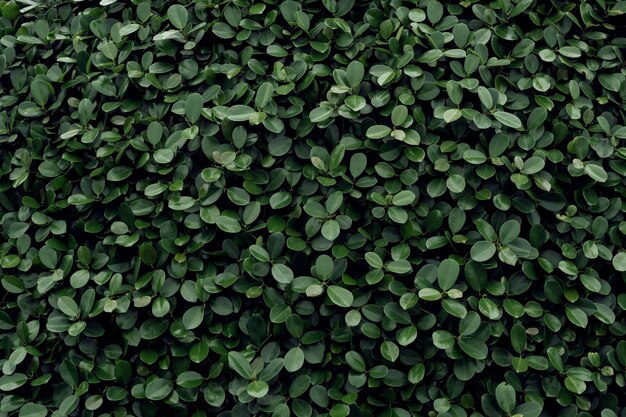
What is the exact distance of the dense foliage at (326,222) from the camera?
74.9 inches

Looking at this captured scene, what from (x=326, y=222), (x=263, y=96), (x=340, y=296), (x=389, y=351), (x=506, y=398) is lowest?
(x=506, y=398)

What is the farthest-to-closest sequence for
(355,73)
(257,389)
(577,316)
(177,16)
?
(177,16), (355,73), (577,316), (257,389)

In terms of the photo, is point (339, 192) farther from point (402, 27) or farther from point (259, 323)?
point (402, 27)

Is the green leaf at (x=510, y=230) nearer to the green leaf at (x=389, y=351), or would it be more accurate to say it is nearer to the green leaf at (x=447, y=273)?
the green leaf at (x=447, y=273)

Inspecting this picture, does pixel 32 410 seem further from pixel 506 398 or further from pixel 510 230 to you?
pixel 510 230

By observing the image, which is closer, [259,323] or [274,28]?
[259,323]

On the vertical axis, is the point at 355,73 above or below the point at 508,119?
above

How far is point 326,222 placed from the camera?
1.92 meters

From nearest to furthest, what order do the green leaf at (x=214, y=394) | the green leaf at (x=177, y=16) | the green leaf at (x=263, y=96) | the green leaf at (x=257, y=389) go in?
the green leaf at (x=257, y=389)
the green leaf at (x=214, y=394)
the green leaf at (x=263, y=96)
the green leaf at (x=177, y=16)

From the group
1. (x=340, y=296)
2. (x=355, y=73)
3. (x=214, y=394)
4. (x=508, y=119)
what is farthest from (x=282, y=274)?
(x=508, y=119)

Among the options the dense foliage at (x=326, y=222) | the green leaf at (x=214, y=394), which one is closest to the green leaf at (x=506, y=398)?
the dense foliage at (x=326, y=222)

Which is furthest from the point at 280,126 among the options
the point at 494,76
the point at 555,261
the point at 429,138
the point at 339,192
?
the point at 555,261

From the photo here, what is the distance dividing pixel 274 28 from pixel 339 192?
63cm

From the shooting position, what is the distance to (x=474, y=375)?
195cm
